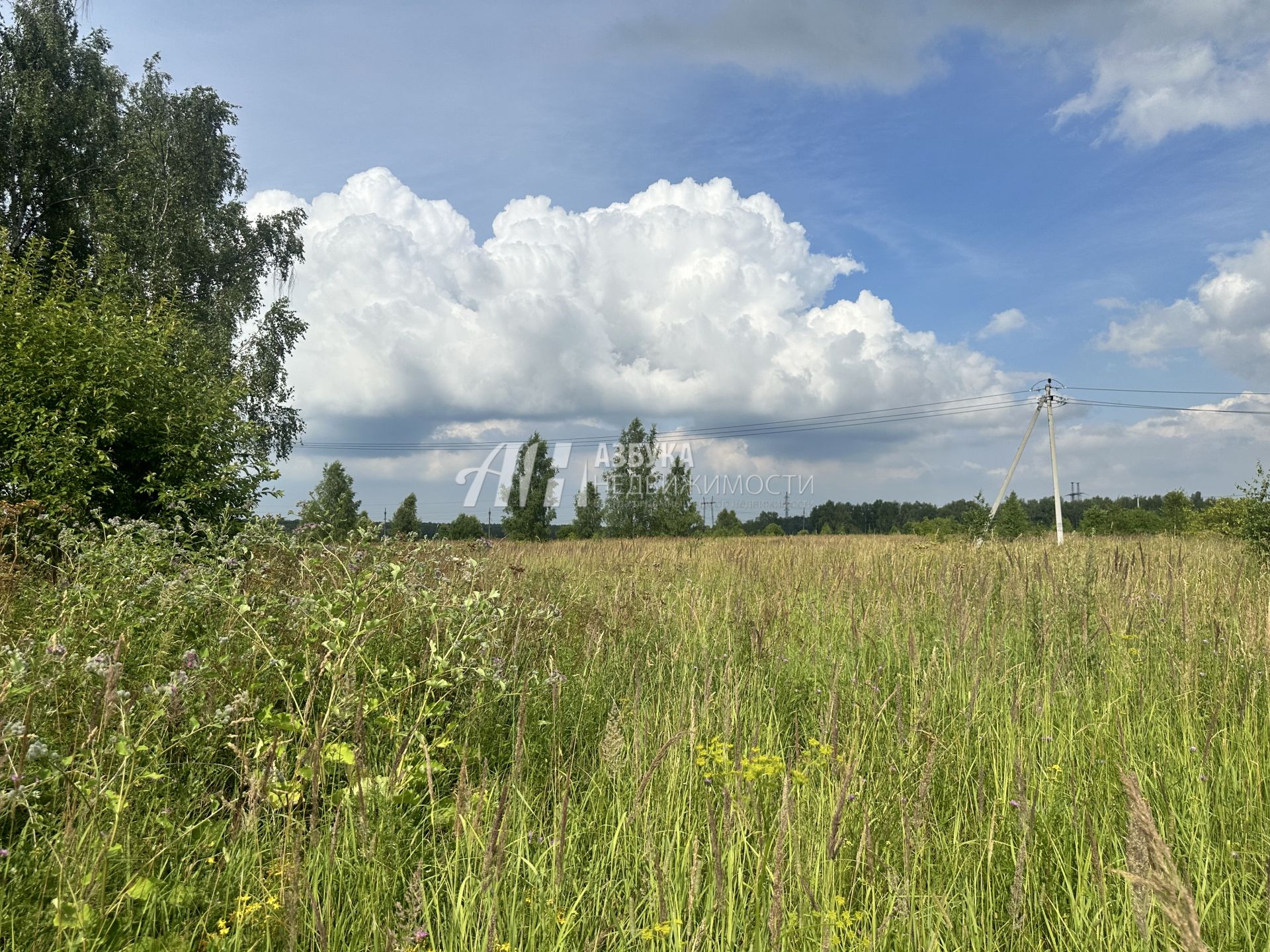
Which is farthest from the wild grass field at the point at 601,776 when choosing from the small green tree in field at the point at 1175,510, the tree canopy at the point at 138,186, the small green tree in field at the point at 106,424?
the small green tree in field at the point at 1175,510

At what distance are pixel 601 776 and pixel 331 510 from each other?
622 cm

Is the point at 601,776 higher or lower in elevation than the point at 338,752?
lower

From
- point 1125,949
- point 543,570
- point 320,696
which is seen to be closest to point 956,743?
point 1125,949

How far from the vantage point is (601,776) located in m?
2.74

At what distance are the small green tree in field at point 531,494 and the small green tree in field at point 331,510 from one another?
29.3 ft

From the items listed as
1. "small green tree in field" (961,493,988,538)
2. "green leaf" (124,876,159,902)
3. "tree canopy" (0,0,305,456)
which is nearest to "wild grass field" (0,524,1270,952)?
"green leaf" (124,876,159,902)

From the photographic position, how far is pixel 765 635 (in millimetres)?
4145

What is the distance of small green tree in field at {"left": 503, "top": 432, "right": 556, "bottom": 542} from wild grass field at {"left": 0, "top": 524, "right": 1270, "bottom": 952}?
120 ft

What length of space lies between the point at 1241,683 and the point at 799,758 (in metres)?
2.47

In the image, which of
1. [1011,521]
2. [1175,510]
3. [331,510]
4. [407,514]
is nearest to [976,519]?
→ [1011,521]

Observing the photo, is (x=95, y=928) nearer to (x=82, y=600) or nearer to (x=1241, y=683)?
(x=82, y=600)

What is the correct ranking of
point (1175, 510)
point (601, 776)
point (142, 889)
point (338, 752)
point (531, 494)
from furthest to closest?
point (531, 494)
point (1175, 510)
point (601, 776)
point (338, 752)
point (142, 889)

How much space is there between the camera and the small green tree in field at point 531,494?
41.9m

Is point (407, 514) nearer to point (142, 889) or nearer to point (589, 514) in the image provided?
point (589, 514)
